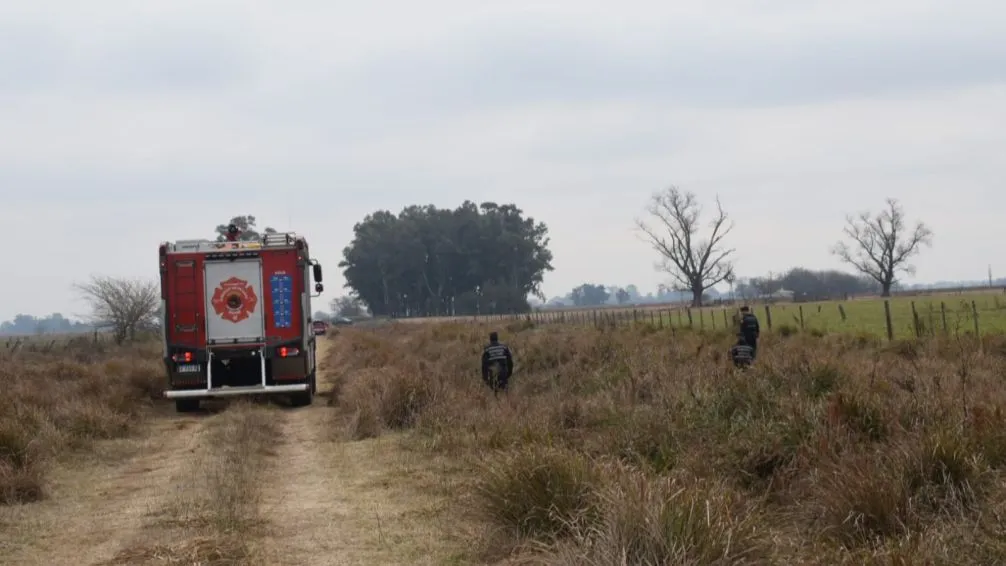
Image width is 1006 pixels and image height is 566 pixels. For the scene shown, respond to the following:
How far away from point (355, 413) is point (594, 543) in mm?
9381

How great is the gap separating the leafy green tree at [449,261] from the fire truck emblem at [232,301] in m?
85.7

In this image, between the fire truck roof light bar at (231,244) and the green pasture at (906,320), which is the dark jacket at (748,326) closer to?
the green pasture at (906,320)

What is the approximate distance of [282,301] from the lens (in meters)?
17.9

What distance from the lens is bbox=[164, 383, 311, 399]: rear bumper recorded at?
679 inches

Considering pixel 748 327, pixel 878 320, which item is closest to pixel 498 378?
pixel 748 327

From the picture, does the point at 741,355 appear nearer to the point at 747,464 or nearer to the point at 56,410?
the point at 747,464

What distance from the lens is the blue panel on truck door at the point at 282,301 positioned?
58.7ft

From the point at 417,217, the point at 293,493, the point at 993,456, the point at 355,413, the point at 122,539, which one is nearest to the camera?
the point at 993,456

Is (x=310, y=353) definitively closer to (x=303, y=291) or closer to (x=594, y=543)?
(x=303, y=291)

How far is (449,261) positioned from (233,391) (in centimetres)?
9203

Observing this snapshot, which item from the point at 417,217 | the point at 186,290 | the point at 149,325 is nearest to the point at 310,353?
the point at 186,290

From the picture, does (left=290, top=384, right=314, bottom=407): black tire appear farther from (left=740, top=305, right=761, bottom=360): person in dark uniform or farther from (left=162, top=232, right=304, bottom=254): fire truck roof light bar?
(left=740, top=305, right=761, bottom=360): person in dark uniform

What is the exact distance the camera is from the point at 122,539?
7.67 meters

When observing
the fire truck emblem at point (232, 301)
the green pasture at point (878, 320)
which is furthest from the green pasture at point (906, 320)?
the fire truck emblem at point (232, 301)
